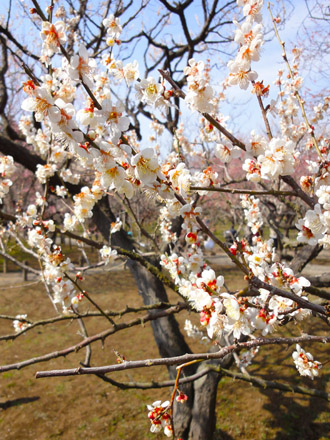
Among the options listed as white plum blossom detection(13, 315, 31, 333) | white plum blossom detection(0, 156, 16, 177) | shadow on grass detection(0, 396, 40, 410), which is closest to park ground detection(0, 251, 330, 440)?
shadow on grass detection(0, 396, 40, 410)

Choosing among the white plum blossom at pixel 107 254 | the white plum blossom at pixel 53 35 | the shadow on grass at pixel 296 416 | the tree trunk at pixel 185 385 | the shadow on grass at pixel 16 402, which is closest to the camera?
the white plum blossom at pixel 53 35

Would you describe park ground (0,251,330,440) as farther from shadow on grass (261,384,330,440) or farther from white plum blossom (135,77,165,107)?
white plum blossom (135,77,165,107)

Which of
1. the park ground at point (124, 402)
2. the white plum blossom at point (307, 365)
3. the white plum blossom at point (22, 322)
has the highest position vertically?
the white plum blossom at point (22, 322)

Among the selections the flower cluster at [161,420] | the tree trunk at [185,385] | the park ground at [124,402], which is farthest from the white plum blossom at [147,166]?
the tree trunk at [185,385]

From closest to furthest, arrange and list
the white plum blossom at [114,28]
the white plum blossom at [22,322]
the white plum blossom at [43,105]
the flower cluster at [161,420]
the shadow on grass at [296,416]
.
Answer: the white plum blossom at [43,105] < the flower cluster at [161,420] < the white plum blossom at [114,28] < the white plum blossom at [22,322] < the shadow on grass at [296,416]

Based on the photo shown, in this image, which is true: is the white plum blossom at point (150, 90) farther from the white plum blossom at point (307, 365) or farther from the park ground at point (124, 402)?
the park ground at point (124, 402)

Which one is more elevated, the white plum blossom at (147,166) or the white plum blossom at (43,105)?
the white plum blossom at (43,105)

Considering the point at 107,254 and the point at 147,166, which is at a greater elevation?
the point at 147,166

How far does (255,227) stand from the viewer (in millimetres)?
2752

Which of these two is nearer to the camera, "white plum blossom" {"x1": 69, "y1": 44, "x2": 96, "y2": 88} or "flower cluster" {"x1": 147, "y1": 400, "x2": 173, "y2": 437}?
"white plum blossom" {"x1": 69, "y1": 44, "x2": 96, "y2": 88}

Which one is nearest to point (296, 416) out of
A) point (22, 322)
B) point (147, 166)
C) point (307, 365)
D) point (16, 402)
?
point (307, 365)

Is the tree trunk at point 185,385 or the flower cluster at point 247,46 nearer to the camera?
the flower cluster at point 247,46

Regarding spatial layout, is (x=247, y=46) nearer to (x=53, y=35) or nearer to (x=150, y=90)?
(x=150, y=90)

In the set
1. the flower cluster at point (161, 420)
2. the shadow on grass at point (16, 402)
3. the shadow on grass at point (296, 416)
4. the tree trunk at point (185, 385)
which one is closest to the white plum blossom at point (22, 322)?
the tree trunk at point (185, 385)
